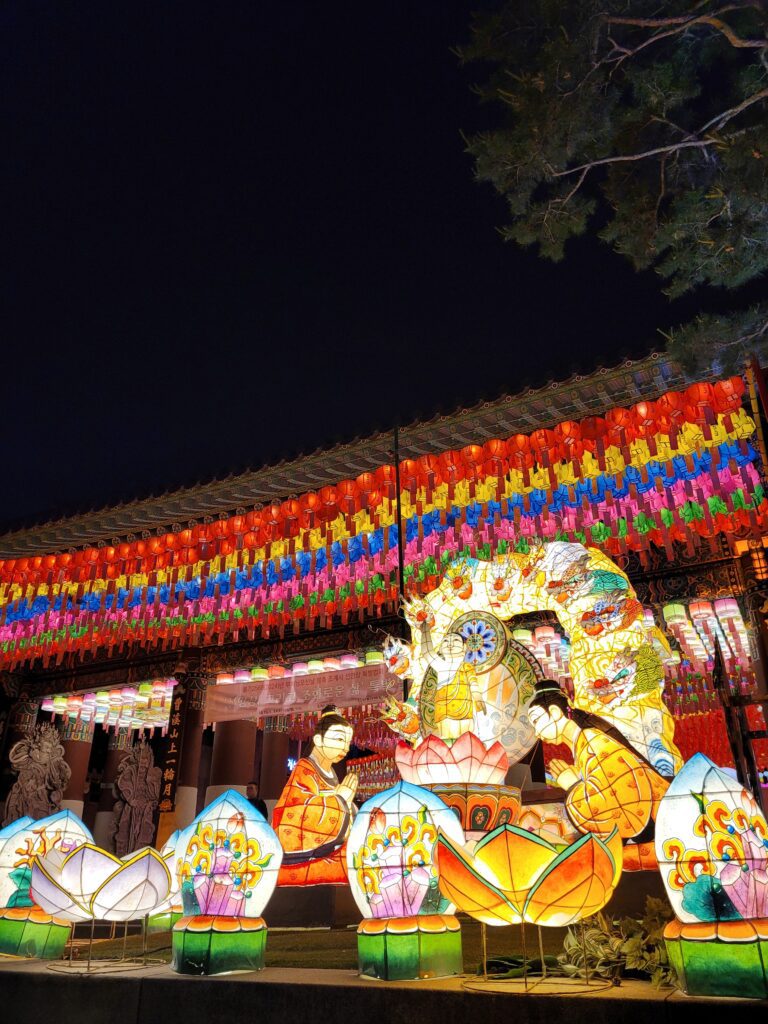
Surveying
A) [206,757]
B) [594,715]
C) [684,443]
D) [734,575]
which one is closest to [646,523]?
[684,443]

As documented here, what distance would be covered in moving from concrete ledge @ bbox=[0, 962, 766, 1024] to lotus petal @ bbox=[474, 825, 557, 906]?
0.35m

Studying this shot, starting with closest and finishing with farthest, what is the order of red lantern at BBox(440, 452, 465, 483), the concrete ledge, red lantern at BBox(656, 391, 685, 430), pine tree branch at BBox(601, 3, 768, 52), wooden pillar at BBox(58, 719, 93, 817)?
the concrete ledge, pine tree branch at BBox(601, 3, 768, 52), red lantern at BBox(656, 391, 685, 430), red lantern at BBox(440, 452, 465, 483), wooden pillar at BBox(58, 719, 93, 817)

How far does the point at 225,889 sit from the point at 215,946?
9.1 inches

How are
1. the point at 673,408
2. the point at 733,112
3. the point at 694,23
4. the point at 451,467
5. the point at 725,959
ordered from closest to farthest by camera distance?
1. the point at 725,959
2. the point at 694,23
3. the point at 733,112
4. the point at 673,408
5. the point at 451,467

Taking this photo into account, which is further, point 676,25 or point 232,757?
point 232,757

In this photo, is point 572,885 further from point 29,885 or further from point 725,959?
point 29,885

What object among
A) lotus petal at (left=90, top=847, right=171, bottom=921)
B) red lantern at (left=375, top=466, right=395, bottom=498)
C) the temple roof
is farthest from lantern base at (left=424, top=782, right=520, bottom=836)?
red lantern at (left=375, top=466, right=395, bottom=498)

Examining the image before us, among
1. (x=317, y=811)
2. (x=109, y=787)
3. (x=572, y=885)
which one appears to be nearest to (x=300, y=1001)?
(x=572, y=885)

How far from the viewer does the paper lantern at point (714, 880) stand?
2451 mm

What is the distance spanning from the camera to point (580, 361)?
760cm

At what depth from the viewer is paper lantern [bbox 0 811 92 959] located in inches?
161

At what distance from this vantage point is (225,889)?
333 centimetres

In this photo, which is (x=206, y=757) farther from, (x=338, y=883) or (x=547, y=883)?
(x=547, y=883)

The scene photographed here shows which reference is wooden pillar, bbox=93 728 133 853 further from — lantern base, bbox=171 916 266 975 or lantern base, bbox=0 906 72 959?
lantern base, bbox=171 916 266 975
